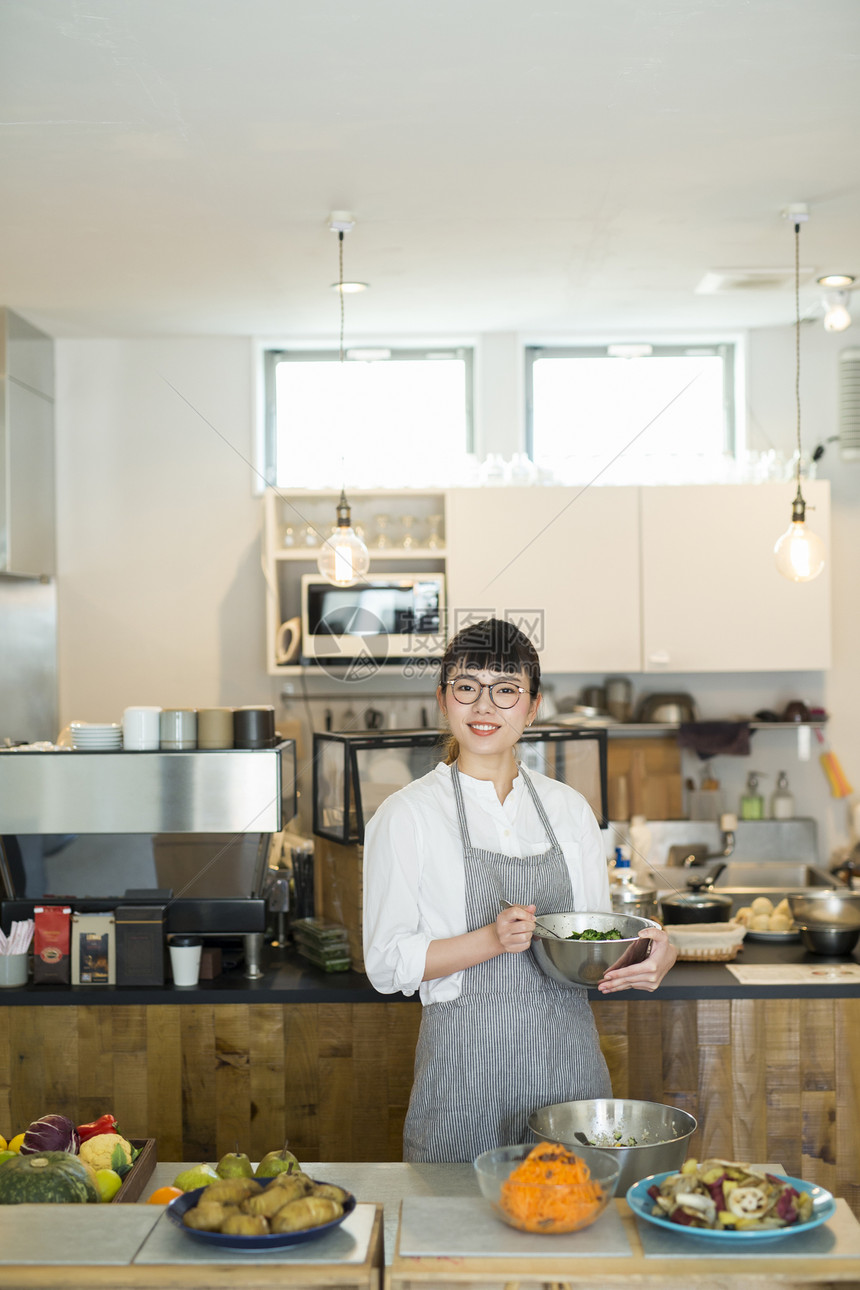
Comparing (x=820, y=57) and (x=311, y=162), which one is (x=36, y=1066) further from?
(x=820, y=57)

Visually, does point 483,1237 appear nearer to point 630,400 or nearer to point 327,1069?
point 327,1069

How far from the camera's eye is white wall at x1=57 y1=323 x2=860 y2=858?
16.1 ft

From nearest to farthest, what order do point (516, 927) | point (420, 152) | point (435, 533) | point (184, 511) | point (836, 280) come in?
point (516, 927), point (420, 152), point (836, 280), point (435, 533), point (184, 511)

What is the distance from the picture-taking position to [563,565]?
4.54 m

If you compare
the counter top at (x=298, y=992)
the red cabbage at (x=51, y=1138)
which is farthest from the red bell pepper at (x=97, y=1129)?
the counter top at (x=298, y=992)

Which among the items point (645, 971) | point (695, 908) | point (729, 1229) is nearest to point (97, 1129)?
point (645, 971)

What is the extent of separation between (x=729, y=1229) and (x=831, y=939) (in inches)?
78.2

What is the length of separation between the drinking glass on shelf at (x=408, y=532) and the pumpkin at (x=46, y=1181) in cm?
321

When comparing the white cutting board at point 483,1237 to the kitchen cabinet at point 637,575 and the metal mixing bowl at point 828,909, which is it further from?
the kitchen cabinet at point 637,575

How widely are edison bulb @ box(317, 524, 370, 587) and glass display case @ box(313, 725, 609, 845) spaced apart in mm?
642

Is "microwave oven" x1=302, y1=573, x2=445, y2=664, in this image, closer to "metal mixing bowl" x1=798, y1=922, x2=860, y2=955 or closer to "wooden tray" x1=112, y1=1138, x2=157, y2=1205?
"metal mixing bowl" x1=798, y1=922, x2=860, y2=955

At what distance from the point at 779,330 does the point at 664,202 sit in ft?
5.59

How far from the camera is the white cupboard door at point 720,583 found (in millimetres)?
4539

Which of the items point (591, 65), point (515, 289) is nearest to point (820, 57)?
point (591, 65)
